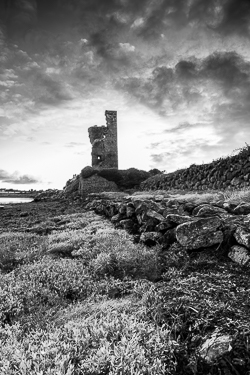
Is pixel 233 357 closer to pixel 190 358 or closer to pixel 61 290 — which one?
pixel 190 358

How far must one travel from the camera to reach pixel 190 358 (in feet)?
9.12

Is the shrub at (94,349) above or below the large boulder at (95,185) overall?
below

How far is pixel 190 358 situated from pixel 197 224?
3610 millimetres

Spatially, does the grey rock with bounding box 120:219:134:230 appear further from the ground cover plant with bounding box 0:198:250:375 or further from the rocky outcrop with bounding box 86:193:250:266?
the ground cover plant with bounding box 0:198:250:375

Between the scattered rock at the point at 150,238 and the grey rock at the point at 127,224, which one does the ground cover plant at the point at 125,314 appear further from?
the grey rock at the point at 127,224

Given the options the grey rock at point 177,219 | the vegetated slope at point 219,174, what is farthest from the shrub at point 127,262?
the vegetated slope at point 219,174

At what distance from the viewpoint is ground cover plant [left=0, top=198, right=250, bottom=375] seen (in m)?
2.75

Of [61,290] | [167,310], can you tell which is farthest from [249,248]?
[61,290]

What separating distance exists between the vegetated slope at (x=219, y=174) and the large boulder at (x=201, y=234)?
825cm

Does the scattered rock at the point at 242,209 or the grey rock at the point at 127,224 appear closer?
the scattered rock at the point at 242,209

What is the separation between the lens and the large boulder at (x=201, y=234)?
5.88 metres

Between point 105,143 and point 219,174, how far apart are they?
34.0m

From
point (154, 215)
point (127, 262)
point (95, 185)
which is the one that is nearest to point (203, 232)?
point (127, 262)

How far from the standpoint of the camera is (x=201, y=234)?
6.02 meters
